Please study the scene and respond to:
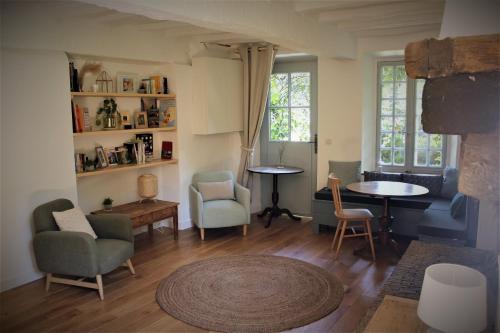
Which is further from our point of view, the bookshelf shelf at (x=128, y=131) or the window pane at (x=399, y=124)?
the window pane at (x=399, y=124)

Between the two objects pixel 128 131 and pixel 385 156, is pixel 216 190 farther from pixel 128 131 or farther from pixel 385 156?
pixel 385 156

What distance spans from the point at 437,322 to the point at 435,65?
87cm

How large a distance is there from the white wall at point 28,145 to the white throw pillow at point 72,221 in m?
0.33

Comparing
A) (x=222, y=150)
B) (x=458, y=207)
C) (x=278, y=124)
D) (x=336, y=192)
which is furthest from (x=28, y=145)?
(x=458, y=207)

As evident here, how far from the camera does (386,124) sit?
6.15 meters

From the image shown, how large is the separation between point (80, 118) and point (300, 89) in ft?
10.3

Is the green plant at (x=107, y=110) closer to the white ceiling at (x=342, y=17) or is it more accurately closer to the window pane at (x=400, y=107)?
the white ceiling at (x=342, y=17)

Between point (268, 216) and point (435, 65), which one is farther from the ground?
point (435, 65)

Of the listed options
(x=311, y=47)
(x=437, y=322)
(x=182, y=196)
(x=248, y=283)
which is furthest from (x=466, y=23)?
(x=182, y=196)

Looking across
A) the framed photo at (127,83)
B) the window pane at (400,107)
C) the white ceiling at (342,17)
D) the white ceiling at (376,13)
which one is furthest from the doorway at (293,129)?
the framed photo at (127,83)

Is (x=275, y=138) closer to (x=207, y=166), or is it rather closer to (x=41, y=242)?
(x=207, y=166)

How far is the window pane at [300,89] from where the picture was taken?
652cm

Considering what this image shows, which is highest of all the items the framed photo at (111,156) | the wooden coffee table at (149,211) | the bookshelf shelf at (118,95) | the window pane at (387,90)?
the window pane at (387,90)

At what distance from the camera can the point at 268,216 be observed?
6.59 meters
